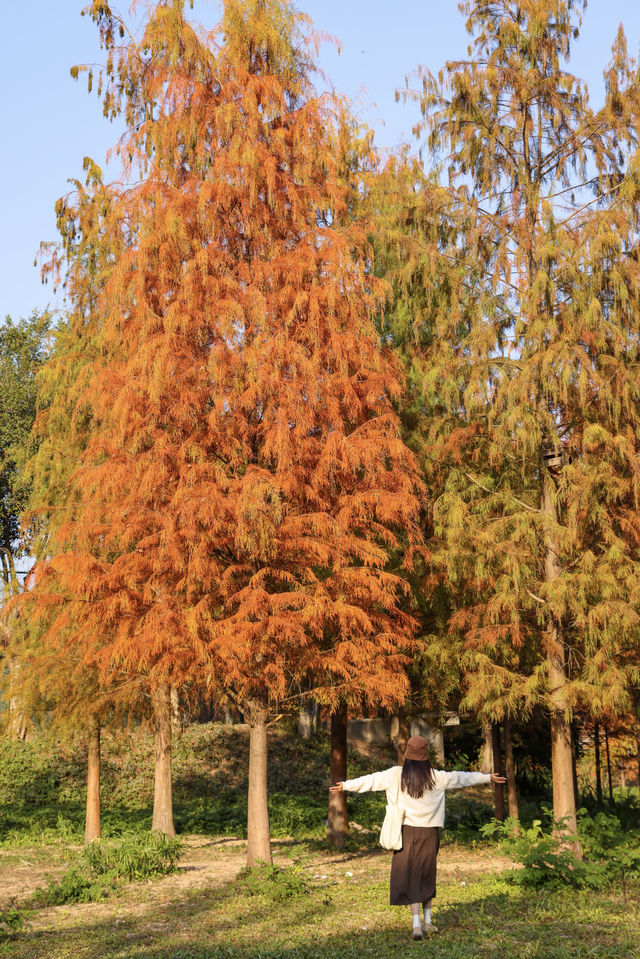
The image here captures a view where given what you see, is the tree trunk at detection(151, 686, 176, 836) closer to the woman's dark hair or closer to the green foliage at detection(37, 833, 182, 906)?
the green foliage at detection(37, 833, 182, 906)

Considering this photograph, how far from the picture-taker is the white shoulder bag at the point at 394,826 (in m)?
7.48

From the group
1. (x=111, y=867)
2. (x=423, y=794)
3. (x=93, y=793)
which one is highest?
(x=423, y=794)

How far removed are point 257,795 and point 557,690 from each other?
4181 millimetres

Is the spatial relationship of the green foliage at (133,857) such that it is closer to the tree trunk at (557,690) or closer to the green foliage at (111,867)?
the green foliage at (111,867)

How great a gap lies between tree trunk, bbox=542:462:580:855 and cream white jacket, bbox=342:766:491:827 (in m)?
4.50

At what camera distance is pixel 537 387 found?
39.6 ft

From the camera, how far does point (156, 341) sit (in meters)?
11.1

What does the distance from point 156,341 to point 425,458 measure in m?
4.45

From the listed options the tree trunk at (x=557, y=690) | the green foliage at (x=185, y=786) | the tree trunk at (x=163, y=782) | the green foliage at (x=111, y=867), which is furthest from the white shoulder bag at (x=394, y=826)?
the green foliage at (x=185, y=786)

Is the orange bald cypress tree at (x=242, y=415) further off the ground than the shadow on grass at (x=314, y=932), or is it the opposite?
the orange bald cypress tree at (x=242, y=415)

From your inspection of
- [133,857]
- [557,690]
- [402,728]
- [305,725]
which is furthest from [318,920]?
[305,725]

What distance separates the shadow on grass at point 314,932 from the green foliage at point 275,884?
0.07m

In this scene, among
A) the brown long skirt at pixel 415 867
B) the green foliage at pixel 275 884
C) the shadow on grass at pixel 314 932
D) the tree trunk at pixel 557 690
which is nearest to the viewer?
the shadow on grass at pixel 314 932

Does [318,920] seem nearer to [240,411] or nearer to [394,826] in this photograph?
[394,826]
